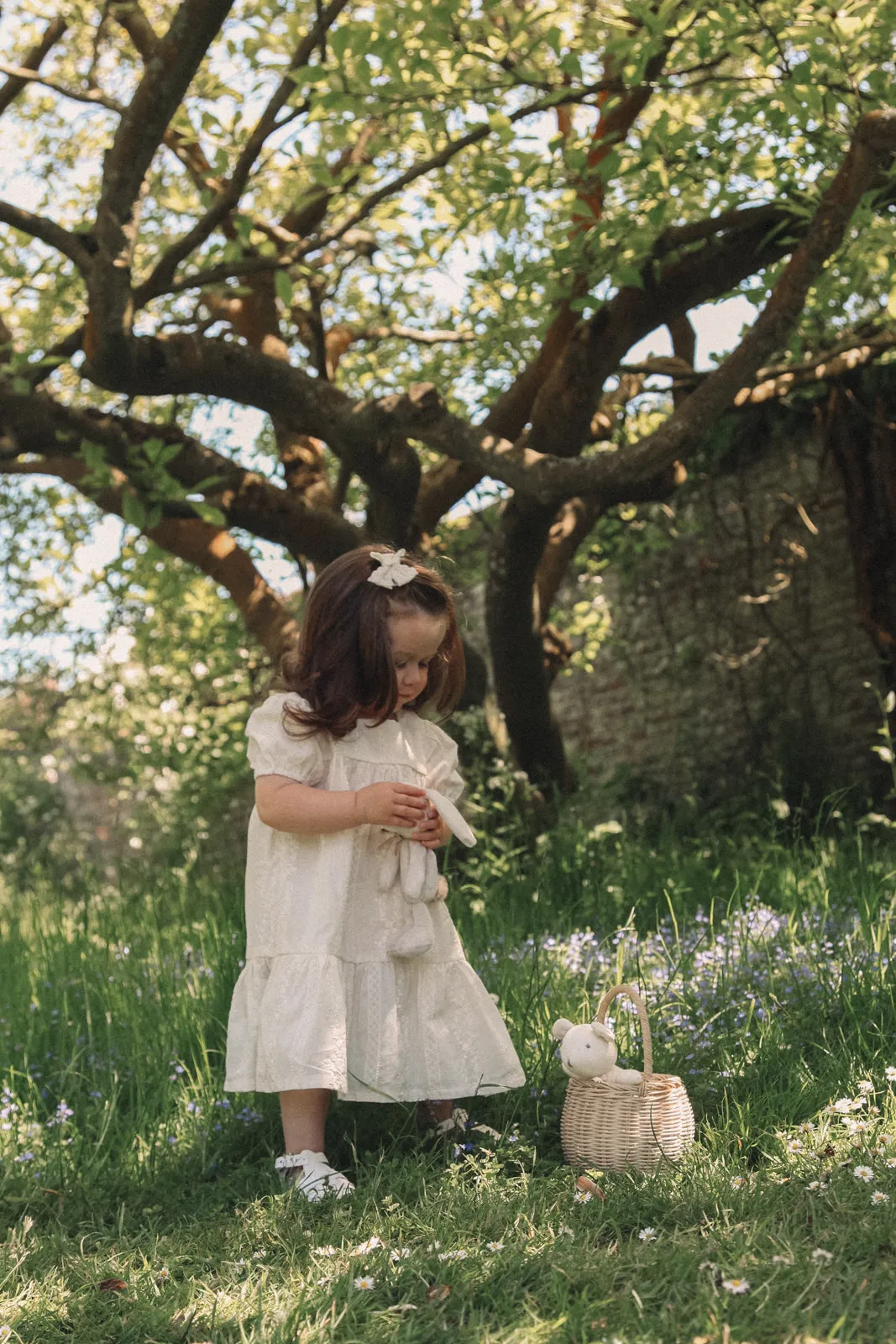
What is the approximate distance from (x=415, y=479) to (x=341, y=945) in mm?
3053

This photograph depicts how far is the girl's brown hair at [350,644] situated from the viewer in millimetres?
2834

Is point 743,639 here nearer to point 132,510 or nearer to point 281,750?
point 132,510

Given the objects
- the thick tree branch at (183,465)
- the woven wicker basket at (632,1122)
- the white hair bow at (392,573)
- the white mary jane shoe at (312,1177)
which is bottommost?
the white mary jane shoe at (312,1177)

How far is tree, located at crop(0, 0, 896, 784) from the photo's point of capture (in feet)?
14.1

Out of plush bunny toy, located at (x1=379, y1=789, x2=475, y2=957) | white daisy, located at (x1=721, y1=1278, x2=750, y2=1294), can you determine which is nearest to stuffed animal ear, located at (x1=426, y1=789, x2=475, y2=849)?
plush bunny toy, located at (x1=379, y1=789, x2=475, y2=957)

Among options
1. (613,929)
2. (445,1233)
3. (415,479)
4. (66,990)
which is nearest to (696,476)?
(415,479)

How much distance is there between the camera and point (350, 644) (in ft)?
9.35

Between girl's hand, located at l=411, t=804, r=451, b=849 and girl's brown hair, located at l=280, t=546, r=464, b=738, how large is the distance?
26 cm

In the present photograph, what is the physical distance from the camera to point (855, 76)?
175 inches

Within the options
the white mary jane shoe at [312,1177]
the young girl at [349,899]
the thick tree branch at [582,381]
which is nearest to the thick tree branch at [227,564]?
the thick tree branch at [582,381]

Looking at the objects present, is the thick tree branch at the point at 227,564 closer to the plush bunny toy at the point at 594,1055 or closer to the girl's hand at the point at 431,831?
the girl's hand at the point at 431,831

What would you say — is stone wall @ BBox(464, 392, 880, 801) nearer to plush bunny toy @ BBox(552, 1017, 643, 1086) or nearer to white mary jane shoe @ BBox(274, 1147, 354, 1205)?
plush bunny toy @ BBox(552, 1017, 643, 1086)

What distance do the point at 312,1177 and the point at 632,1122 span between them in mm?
680

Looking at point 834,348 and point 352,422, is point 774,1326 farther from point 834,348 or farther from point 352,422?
point 834,348
